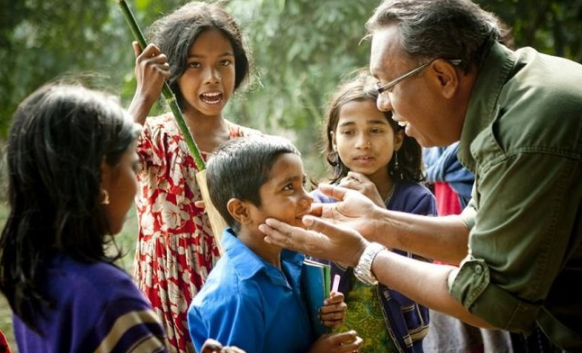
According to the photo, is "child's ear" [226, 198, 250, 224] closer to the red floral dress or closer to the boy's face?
the boy's face

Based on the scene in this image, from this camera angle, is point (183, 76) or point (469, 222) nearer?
point (469, 222)

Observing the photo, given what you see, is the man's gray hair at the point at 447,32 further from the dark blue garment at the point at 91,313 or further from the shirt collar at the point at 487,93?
the dark blue garment at the point at 91,313

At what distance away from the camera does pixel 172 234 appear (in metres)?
3.44

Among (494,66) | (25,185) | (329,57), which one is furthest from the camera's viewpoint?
(329,57)

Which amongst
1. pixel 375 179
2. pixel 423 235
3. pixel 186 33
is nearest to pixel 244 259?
pixel 423 235

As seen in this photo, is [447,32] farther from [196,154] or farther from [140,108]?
[140,108]

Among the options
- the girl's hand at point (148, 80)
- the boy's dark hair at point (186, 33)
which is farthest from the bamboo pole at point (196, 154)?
the boy's dark hair at point (186, 33)

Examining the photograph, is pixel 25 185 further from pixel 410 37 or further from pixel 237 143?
pixel 410 37

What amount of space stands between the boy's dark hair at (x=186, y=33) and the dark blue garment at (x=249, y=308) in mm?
1062

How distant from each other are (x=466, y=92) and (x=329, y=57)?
3.86 meters

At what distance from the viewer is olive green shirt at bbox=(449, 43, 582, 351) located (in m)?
2.54

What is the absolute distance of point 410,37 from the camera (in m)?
2.90

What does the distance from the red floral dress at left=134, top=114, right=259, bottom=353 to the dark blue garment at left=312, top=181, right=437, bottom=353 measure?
538mm

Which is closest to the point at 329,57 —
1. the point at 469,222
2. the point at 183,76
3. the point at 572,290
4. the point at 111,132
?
the point at 183,76
